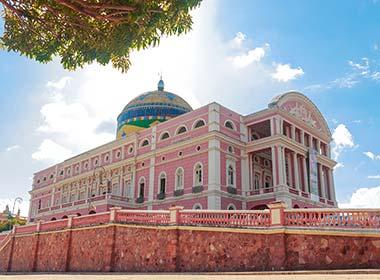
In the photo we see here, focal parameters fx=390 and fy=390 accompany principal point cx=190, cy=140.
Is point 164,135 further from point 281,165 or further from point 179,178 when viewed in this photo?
point 281,165

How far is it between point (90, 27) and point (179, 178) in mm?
21379

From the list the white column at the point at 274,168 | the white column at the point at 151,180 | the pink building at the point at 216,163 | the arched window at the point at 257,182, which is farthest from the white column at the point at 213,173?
the white column at the point at 151,180

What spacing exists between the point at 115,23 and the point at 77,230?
1391 cm

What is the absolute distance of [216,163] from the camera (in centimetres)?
2791

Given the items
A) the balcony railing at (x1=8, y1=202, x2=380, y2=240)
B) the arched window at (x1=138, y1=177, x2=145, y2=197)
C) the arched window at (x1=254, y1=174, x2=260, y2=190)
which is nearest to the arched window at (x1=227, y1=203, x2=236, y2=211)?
the arched window at (x1=254, y1=174, x2=260, y2=190)

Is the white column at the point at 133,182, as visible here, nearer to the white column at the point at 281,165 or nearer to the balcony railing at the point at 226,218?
the white column at the point at 281,165

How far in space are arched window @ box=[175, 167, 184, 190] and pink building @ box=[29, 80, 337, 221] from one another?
0.08 meters

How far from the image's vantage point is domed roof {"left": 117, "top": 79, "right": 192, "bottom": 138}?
40031 millimetres

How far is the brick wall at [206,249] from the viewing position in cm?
1281

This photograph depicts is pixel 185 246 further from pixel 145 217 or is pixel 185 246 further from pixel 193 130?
pixel 193 130

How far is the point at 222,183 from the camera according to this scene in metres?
28.1

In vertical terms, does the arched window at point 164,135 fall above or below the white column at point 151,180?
above

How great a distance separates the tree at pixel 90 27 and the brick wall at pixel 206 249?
300 inches

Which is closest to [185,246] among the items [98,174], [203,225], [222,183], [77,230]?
[203,225]
